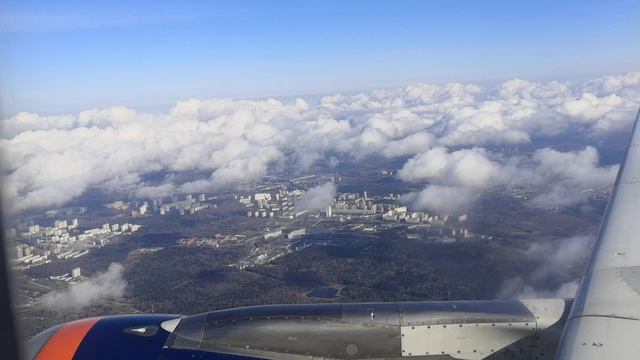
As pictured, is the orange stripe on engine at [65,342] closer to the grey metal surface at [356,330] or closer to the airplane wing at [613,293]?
the grey metal surface at [356,330]

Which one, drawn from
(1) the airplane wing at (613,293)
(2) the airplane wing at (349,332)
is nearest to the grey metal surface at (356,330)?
(2) the airplane wing at (349,332)

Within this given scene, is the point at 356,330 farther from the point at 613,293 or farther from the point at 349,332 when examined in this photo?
the point at 613,293

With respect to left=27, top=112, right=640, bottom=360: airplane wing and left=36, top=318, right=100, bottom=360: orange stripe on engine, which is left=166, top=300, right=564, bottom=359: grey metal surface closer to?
left=27, top=112, right=640, bottom=360: airplane wing

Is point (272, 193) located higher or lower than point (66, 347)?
lower

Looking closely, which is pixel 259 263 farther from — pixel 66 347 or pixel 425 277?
pixel 66 347

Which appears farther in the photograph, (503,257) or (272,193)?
(272,193)

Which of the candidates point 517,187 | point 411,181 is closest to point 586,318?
point 517,187

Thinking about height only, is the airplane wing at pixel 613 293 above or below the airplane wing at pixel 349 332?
above
